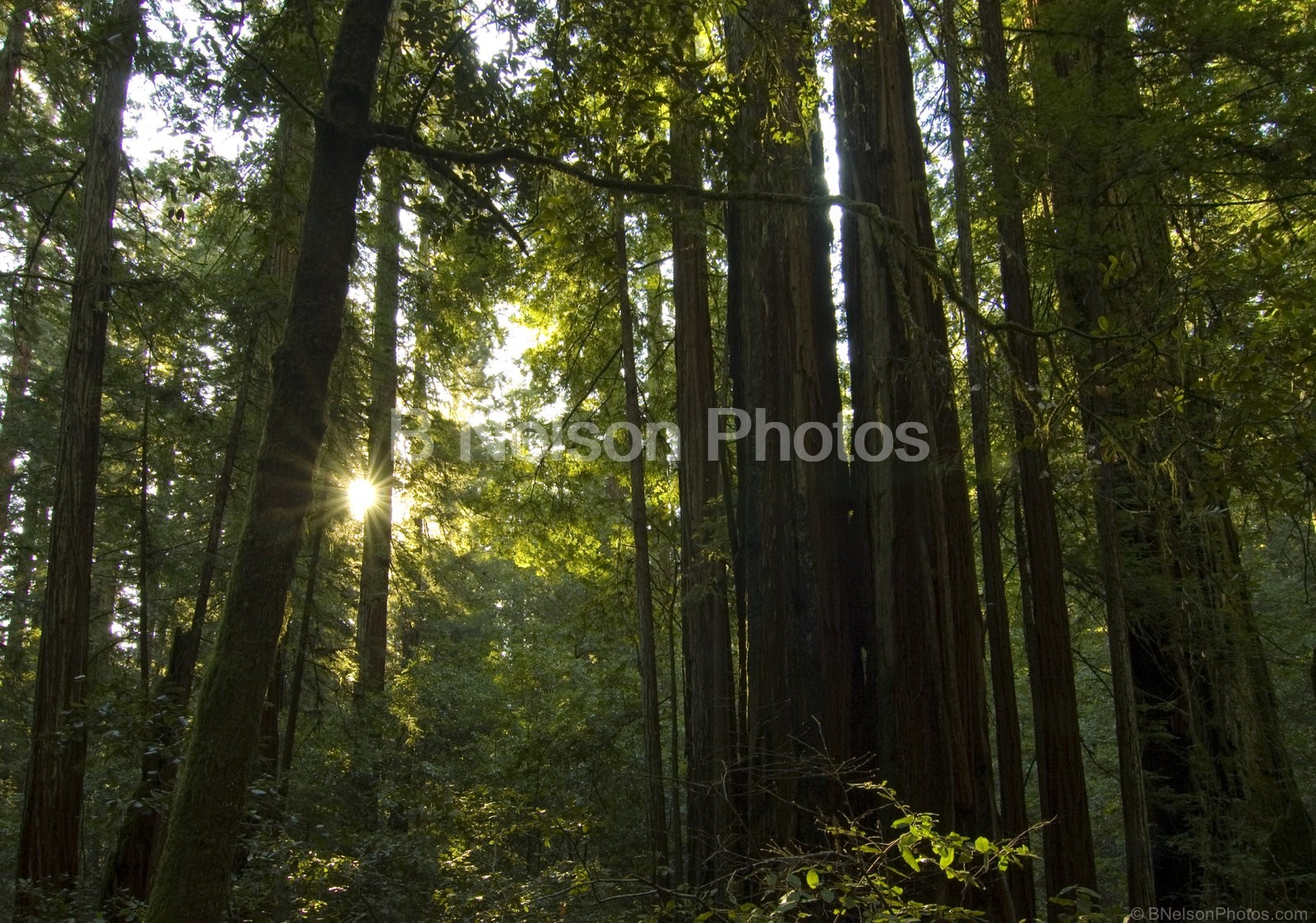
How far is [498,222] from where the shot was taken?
15.7 feet

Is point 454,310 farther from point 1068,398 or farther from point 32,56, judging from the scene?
point 1068,398

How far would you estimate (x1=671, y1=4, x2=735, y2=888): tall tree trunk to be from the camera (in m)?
7.82

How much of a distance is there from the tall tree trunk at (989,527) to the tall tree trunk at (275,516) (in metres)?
4.21

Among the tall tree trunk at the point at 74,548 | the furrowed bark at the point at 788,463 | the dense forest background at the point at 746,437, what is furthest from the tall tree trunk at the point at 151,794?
the furrowed bark at the point at 788,463

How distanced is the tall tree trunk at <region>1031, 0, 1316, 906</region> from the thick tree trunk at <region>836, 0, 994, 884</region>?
105 cm

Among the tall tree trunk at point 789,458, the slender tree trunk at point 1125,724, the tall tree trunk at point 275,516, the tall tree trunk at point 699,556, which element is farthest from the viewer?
the tall tree trunk at point 699,556

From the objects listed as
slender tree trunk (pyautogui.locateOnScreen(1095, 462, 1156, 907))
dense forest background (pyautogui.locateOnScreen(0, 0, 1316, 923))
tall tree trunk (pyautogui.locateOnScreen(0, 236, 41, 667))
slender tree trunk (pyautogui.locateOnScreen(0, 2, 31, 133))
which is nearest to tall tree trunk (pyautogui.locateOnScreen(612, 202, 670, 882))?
dense forest background (pyautogui.locateOnScreen(0, 0, 1316, 923))

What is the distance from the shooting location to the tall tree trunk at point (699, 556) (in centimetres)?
782

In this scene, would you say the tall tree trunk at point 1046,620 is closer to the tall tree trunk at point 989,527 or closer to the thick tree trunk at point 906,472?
the tall tree trunk at point 989,527

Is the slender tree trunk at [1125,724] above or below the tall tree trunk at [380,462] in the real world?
below

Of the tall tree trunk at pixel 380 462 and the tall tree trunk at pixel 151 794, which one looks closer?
the tall tree trunk at pixel 151 794

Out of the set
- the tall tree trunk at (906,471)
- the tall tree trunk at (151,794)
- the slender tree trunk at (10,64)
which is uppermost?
the slender tree trunk at (10,64)

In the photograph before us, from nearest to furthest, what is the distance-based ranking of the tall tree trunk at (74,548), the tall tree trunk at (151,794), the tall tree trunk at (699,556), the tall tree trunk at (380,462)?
the tall tree trunk at (151,794), the tall tree trunk at (74,548), the tall tree trunk at (699,556), the tall tree trunk at (380,462)

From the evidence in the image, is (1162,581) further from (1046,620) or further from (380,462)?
(380,462)
